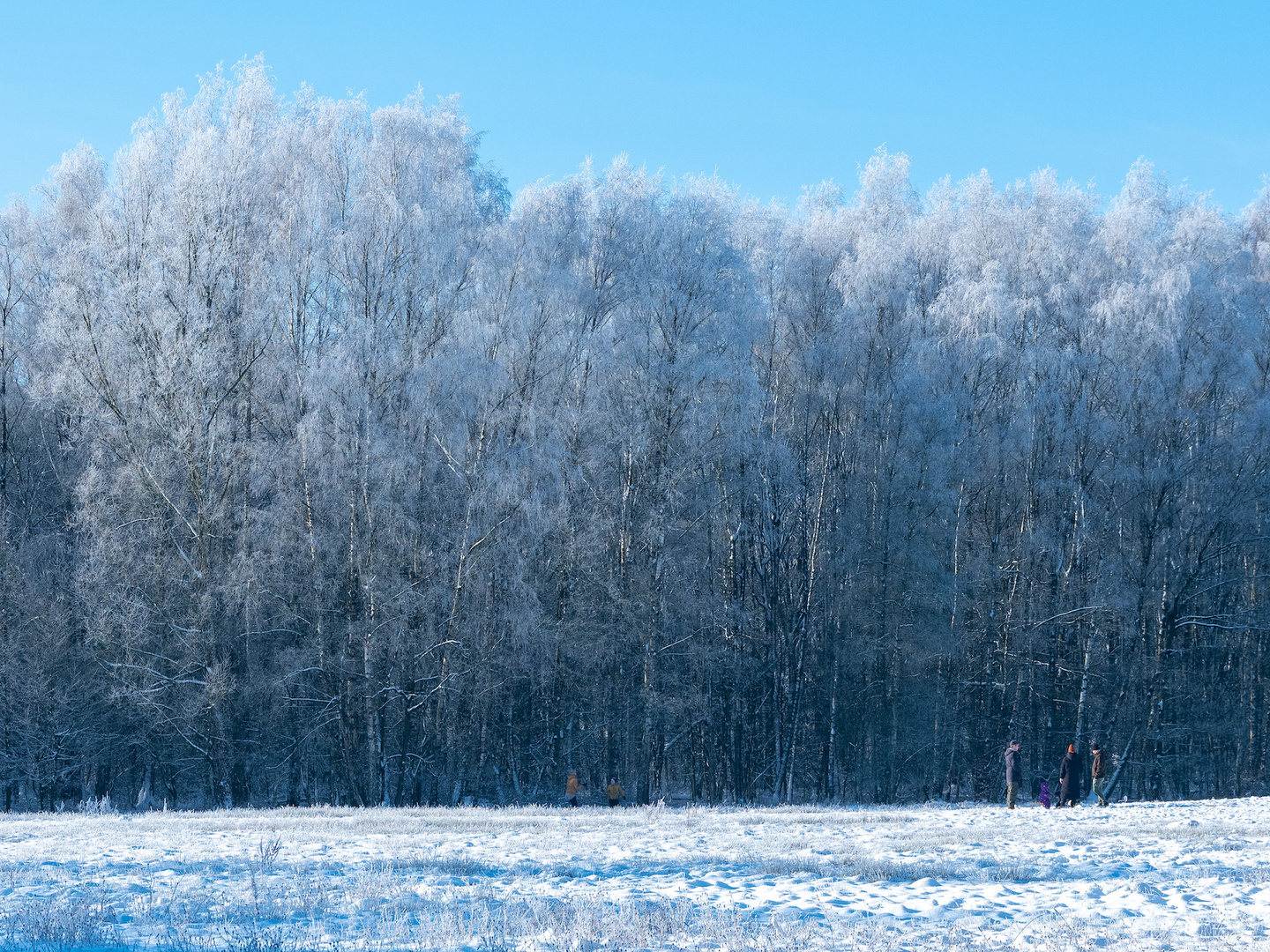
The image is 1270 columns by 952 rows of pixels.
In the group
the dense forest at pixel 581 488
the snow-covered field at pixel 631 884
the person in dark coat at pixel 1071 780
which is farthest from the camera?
the dense forest at pixel 581 488

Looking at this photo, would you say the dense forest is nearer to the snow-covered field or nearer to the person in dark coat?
the person in dark coat

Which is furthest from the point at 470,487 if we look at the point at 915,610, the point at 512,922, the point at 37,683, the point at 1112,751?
the point at 1112,751

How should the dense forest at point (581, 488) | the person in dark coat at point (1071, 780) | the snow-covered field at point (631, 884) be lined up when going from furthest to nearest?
the dense forest at point (581, 488) < the person in dark coat at point (1071, 780) < the snow-covered field at point (631, 884)

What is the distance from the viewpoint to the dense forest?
24922 millimetres

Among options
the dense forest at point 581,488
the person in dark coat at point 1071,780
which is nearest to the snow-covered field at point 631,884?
the person in dark coat at point 1071,780

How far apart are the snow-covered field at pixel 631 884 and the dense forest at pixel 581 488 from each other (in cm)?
1088

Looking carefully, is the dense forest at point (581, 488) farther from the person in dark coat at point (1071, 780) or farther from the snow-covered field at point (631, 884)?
the snow-covered field at point (631, 884)

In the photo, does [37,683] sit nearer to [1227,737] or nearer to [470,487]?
[470,487]

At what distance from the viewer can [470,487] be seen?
25.8 m

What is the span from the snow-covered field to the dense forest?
10876 millimetres

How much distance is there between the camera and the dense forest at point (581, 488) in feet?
81.8

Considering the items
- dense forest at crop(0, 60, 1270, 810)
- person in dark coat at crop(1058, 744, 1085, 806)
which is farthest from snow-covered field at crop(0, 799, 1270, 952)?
dense forest at crop(0, 60, 1270, 810)

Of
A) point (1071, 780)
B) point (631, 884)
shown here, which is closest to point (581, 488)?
point (1071, 780)

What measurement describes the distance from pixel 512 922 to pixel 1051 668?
29.2 metres
